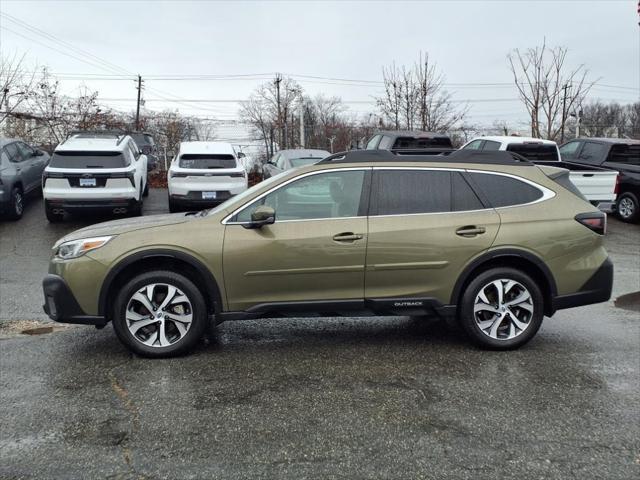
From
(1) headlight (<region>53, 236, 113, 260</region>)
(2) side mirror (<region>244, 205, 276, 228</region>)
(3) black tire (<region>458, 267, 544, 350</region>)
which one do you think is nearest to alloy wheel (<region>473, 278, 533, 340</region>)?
(3) black tire (<region>458, 267, 544, 350</region>)

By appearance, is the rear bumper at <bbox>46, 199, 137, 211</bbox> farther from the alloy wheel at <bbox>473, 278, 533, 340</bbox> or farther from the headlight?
the alloy wheel at <bbox>473, 278, 533, 340</bbox>

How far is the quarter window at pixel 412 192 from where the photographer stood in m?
4.86

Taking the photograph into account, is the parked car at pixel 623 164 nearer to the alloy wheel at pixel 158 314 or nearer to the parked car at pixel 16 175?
the alloy wheel at pixel 158 314

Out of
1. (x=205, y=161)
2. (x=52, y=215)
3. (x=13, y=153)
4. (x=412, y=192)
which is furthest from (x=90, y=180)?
(x=412, y=192)

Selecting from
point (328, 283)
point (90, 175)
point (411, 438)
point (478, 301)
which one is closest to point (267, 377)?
point (328, 283)

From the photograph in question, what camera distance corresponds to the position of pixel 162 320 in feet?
15.3

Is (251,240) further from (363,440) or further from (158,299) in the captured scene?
(363,440)

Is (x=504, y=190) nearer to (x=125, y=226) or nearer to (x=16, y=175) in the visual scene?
(x=125, y=226)

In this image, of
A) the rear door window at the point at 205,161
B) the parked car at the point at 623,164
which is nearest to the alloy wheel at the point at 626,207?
the parked car at the point at 623,164

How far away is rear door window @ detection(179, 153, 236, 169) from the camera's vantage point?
12.0m

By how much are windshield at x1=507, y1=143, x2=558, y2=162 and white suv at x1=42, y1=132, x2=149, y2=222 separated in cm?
Result: 828

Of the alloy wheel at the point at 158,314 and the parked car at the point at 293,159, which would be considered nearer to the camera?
the alloy wheel at the point at 158,314

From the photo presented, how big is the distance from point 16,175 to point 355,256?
985 cm

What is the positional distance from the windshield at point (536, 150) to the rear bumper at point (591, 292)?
25.6ft
